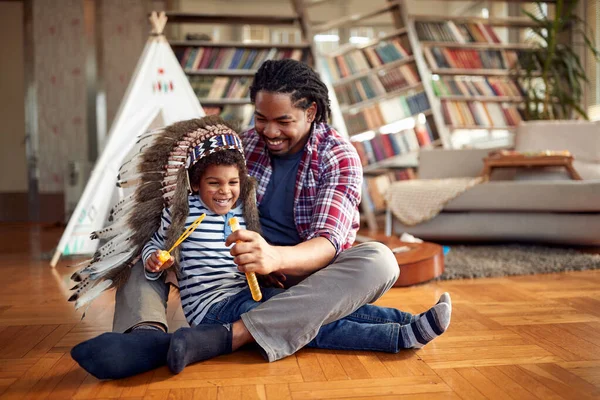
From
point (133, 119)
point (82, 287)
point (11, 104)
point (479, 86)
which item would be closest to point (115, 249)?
point (82, 287)

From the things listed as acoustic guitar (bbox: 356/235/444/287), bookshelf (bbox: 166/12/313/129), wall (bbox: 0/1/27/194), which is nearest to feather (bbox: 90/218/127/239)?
acoustic guitar (bbox: 356/235/444/287)

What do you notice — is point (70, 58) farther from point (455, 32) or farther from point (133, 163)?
point (133, 163)

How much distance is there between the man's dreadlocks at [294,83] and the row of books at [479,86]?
3.42 m

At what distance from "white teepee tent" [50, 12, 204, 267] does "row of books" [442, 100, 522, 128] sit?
7.76ft

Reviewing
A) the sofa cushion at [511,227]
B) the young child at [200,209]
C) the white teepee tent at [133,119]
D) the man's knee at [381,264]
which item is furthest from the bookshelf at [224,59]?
the man's knee at [381,264]

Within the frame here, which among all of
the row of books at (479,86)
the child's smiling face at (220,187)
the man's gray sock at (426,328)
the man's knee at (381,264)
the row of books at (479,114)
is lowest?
the man's gray sock at (426,328)

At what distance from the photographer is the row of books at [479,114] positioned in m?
4.89

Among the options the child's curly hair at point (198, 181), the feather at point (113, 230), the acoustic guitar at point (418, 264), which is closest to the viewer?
the child's curly hair at point (198, 181)

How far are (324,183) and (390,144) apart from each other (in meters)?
3.28

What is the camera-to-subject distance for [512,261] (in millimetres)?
2793

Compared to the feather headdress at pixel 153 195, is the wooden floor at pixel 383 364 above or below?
below

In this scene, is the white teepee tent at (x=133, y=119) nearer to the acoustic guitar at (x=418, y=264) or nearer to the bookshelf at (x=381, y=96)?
the acoustic guitar at (x=418, y=264)

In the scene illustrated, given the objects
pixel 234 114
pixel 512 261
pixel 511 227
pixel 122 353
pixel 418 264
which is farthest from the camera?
pixel 234 114

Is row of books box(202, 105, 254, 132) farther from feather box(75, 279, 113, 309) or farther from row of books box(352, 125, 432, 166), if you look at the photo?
row of books box(352, 125, 432, 166)
